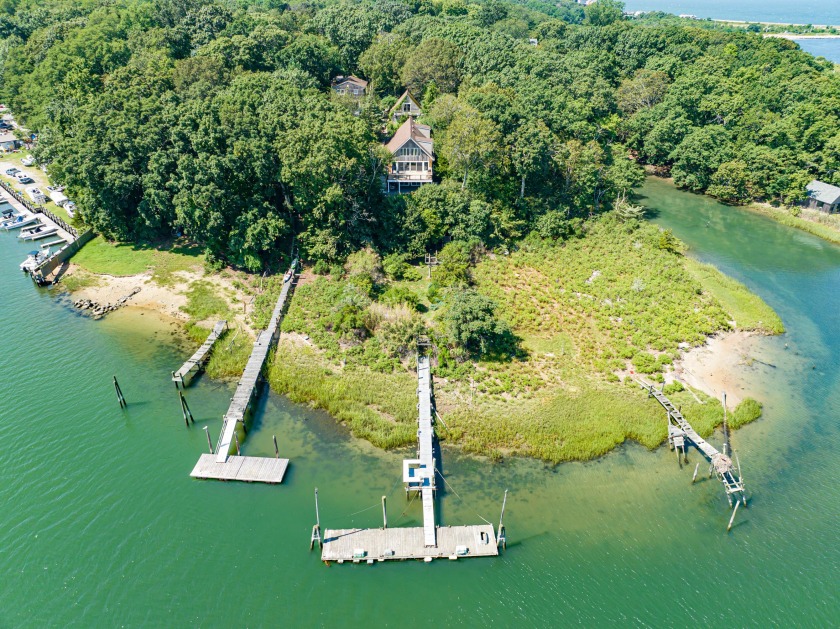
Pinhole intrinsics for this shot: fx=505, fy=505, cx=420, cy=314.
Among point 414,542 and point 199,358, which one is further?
point 199,358

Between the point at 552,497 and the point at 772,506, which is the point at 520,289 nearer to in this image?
the point at 552,497

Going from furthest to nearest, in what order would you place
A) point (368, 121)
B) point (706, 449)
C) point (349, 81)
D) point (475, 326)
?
point (349, 81) → point (368, 121) → point (475, 326) → point (706, 449)

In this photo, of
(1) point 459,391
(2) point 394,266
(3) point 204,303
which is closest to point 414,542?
(1) point 459,391

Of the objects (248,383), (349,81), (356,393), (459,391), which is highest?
(349,81)

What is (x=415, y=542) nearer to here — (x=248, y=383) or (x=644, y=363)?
(x=248, y=383)

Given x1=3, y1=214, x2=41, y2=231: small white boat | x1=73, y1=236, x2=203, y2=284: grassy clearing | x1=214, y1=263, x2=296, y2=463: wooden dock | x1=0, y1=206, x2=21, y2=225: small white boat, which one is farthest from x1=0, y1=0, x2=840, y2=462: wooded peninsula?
x1=0, y1=206, x2=21, y2=225: small white boat

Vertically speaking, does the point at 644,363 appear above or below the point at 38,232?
below

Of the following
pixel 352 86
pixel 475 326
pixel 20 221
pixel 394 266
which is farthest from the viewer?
pixel 352 86
